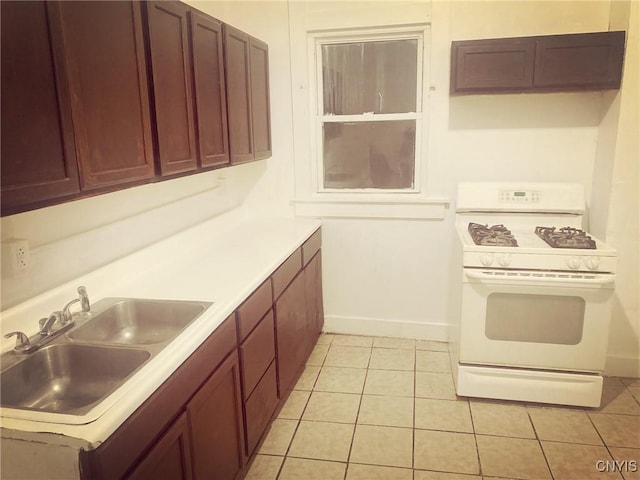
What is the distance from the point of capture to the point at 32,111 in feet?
4.16

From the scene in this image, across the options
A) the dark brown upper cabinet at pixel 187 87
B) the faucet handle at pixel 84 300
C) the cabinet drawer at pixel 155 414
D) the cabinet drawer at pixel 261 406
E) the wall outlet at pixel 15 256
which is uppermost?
the dark brown upper cabinet at pixel 187 87

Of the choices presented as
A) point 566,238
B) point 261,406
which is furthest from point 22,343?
point 566,238

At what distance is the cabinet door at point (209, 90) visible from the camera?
2.19 m

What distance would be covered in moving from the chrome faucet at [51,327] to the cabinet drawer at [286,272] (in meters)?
0.84

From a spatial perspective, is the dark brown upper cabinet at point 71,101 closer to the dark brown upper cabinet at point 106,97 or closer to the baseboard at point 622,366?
the dark brown upper cabinet at point 106,97

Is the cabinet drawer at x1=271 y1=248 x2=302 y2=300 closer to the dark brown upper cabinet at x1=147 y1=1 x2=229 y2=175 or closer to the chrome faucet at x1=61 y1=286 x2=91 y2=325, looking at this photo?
the dark brown upper cabinet at x1=147 y1=1 x2=229 y2=175

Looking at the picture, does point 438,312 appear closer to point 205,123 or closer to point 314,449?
point 314,449

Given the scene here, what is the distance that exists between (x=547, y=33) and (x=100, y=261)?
2683 millimetres

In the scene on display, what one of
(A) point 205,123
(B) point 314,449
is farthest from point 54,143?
(B) point 314,449

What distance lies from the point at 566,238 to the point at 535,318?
0.44m

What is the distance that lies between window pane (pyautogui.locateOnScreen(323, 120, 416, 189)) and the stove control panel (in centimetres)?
61

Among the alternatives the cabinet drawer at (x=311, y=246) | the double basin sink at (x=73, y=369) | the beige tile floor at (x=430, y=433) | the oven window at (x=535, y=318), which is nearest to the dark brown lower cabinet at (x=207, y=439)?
the double basin sink at (x=73, y=369)

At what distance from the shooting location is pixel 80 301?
5.81 ft

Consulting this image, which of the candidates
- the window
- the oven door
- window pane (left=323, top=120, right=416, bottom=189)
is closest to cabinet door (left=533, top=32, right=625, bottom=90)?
the window
